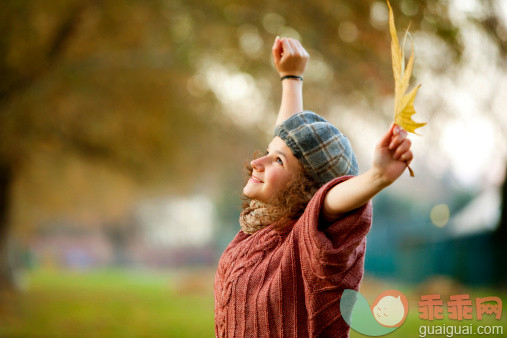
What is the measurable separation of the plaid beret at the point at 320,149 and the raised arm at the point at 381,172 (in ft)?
0.99

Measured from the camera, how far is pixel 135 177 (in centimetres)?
1357

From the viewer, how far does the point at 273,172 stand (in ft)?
6.63

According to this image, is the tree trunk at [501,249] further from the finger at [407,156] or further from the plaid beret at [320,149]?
the finger at [407,156]

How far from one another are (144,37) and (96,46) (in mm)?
1109

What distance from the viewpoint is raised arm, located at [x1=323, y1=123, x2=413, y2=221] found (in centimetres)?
145

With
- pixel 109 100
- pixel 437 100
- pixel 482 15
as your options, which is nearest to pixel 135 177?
pixel 109 100

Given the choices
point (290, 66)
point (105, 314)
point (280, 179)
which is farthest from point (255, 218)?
point (105, 314)

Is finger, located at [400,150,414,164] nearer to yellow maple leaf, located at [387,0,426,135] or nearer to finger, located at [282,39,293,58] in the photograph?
yellow maple leaf, located at [387,0,426,135]

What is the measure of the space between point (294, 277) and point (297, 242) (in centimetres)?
12

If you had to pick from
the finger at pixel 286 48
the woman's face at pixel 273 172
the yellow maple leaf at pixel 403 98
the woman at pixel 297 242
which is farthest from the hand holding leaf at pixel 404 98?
the finger at pixel 286 48

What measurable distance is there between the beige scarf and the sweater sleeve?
28 centimetres

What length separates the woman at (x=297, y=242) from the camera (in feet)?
5.62
